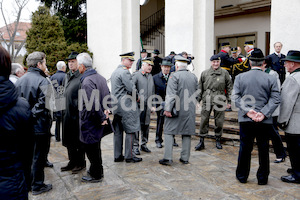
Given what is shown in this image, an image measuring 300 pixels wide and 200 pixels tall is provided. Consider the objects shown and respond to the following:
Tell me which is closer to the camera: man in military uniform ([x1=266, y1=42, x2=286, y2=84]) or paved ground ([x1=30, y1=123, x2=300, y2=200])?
paved ground ([x1=30, y1=123, x2=300, y2=200])

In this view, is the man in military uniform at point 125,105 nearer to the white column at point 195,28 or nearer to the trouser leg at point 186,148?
the trouser leg at point 186,148

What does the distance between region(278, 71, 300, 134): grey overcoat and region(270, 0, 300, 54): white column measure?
11.6 ft

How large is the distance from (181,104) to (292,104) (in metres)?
1.91

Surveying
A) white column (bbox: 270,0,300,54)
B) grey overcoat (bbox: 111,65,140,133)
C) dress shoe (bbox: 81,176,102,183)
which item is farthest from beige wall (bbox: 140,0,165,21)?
dress shoe (bbox: 81,176,102,183)

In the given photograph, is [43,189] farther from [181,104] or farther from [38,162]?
[181,104]

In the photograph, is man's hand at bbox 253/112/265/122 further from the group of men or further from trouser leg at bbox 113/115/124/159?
trouser leg at bbox 113/115/124/159

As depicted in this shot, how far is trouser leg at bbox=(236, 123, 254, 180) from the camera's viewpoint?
4352 mm

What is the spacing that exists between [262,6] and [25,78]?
1039cm

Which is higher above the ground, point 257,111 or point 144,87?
point 144,87

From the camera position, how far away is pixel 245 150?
14.4 ft

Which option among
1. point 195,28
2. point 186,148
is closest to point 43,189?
point 186,148

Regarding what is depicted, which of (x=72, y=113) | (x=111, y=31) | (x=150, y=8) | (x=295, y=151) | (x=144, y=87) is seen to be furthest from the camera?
(x=150, y=8)

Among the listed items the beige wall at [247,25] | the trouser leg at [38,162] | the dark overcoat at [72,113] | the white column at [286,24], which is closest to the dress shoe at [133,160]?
the dark overcoat at [72,113]

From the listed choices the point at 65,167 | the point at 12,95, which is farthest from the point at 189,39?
the point at 12,95
